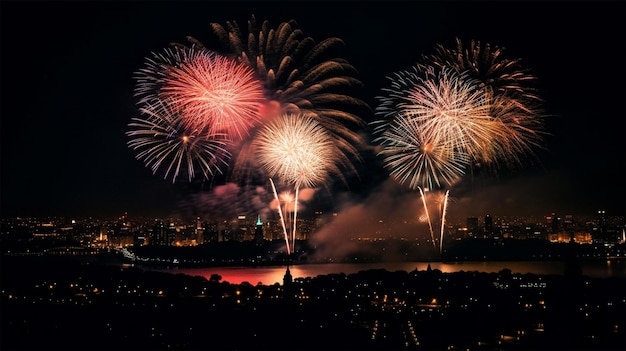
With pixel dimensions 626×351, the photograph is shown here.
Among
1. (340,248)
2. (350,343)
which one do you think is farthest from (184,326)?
(340,248)

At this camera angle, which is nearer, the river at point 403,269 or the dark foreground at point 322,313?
the dark foreground at point 322,313

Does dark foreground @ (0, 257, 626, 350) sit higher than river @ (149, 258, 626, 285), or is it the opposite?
river @ (149, 258, 626, 285)

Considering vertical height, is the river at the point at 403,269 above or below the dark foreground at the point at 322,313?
above

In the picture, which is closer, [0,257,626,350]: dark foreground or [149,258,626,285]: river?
[0,257,626,350]: dark foreground

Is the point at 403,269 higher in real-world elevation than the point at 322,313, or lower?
higher

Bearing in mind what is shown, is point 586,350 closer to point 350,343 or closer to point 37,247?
point 350,343

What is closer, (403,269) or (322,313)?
(322,313)
